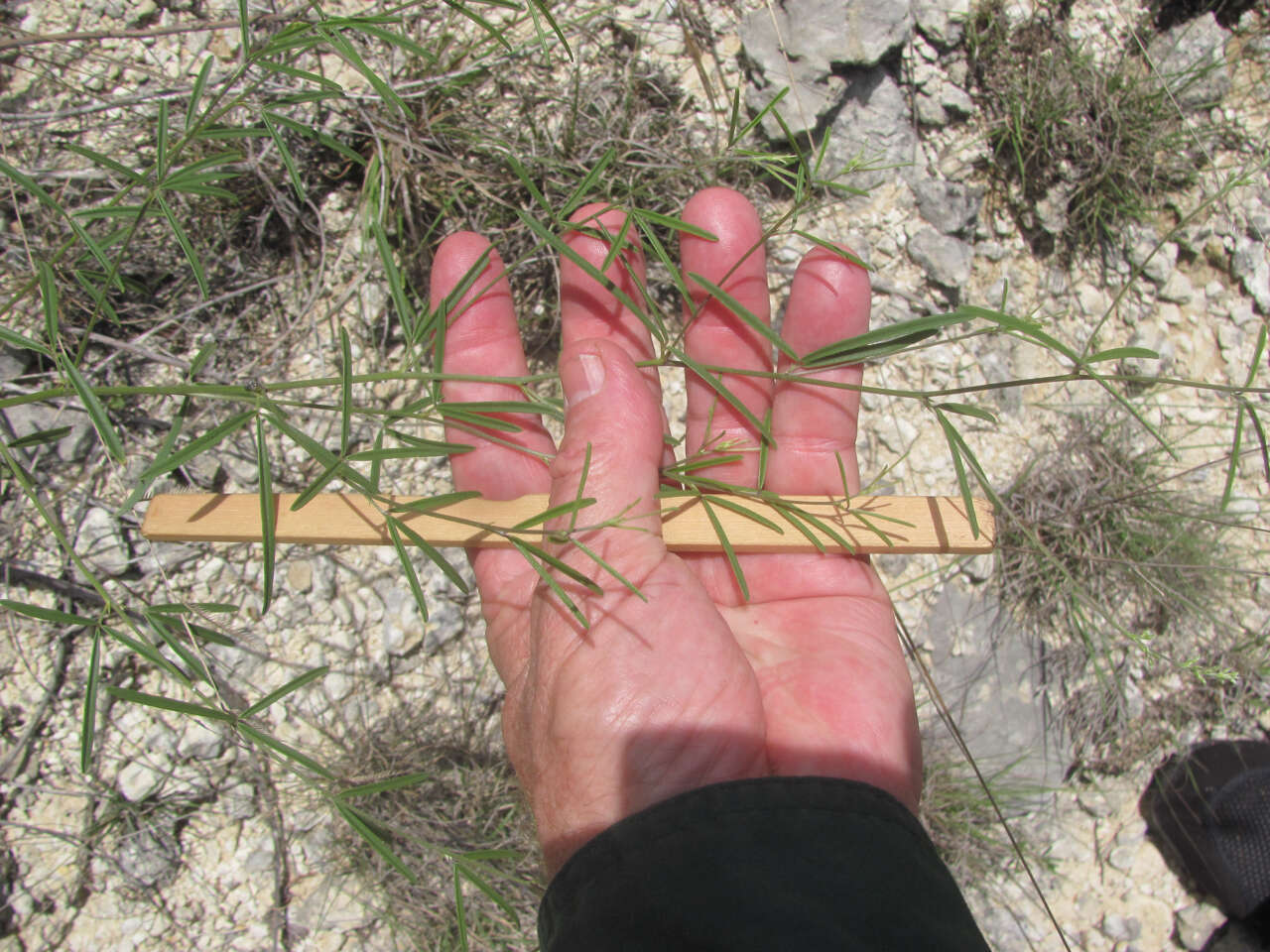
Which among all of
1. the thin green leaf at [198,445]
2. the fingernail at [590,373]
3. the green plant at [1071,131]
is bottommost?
the thin green leaf at [198,445]

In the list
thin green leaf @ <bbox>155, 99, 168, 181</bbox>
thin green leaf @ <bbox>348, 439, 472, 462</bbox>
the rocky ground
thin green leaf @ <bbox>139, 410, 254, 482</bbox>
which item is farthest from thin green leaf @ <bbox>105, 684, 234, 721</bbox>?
thin green leaf @ <bbox>155, 99, 168, 181</bbox>

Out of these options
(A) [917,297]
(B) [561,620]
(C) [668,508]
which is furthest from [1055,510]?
(B) [561,620]

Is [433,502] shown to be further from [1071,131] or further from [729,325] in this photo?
[1071,131]

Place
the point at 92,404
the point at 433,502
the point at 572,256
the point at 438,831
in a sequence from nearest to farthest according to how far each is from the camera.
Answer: the point at 92,404 → the point at 433,502 → the point at 572,256 → the point at 438,831

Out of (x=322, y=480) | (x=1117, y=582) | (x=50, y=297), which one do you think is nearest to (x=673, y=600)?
(x=322, y=480)

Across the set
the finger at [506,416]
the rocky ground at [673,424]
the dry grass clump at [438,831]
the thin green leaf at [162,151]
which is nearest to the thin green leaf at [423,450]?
the finger at [506,416]

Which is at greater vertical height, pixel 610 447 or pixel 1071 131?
pixel 1071 131

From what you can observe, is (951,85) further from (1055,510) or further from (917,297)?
(1055,510)

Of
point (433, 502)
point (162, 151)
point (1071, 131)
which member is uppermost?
point (1071, 131)

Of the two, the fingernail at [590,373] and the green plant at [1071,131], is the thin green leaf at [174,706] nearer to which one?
the fingernail at [590,373]
